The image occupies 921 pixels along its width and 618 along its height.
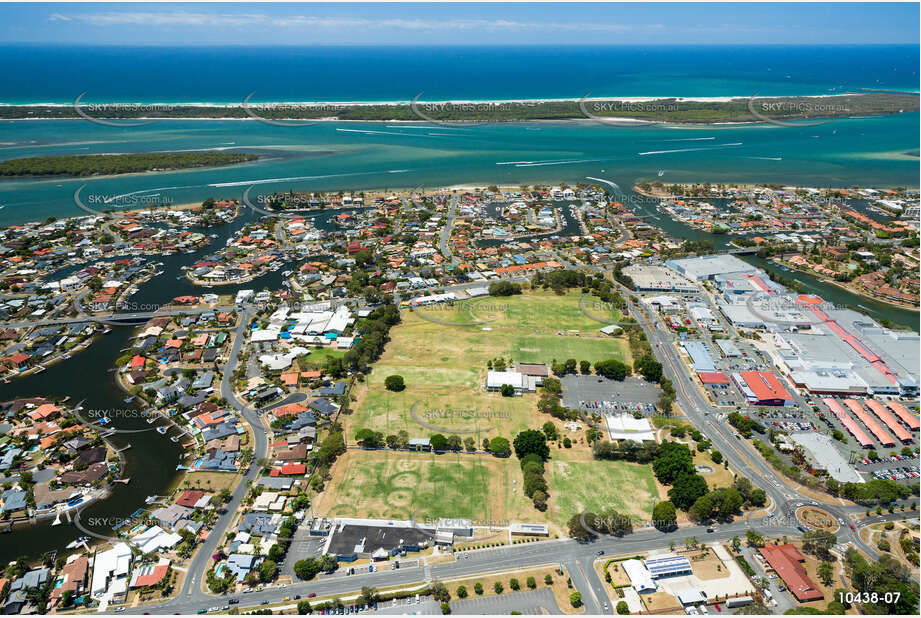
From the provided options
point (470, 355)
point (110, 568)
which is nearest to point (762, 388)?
point (470, 355)

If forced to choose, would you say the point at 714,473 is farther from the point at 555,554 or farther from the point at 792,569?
the point at 555,554

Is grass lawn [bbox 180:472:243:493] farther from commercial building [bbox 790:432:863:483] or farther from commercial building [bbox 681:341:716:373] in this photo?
commercial building [bbox 790:432:863:483]

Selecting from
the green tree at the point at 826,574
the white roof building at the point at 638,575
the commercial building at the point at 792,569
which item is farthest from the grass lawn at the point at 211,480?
the green tree at the point at 826,574

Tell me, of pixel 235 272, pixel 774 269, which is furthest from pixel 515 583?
pixel 774 269

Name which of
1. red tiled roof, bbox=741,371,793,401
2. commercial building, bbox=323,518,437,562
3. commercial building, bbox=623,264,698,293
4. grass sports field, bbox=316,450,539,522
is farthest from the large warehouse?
commercial building, bbox=323,518,437,562

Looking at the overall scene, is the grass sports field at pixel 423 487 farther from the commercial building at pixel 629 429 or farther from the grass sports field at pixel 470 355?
the commercial building at pixel 629 429
